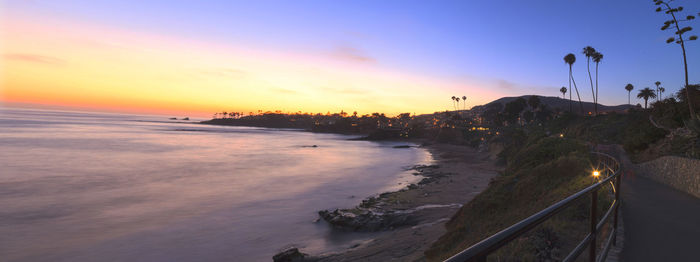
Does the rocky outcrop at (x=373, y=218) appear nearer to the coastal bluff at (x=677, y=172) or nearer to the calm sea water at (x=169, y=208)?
the calm sea water at (x=169, y=208)

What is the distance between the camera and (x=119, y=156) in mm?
52625

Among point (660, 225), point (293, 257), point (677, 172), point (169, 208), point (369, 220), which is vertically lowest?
point (169, 208)

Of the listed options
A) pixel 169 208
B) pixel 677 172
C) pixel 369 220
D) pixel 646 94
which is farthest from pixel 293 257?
pixel 646 94

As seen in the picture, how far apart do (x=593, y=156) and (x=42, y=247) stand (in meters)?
30.6

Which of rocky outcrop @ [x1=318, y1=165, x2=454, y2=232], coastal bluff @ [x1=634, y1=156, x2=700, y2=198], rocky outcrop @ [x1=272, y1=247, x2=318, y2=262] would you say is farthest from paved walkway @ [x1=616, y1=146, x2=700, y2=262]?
rocky outcrop @ [x1=272, y1=247, x2=318, y2=262]

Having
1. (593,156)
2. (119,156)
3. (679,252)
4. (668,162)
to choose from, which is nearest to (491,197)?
(679,252)

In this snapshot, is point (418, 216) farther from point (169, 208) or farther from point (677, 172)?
point (169, 208)

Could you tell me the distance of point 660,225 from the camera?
7.91 metres

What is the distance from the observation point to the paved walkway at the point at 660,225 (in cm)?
591

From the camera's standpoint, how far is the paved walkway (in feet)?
19.4

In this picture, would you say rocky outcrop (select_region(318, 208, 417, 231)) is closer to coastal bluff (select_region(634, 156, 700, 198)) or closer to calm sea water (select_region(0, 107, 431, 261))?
calm sea water (select_region(0, 107, 431, 261))

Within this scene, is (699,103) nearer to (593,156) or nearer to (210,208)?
(593,156)

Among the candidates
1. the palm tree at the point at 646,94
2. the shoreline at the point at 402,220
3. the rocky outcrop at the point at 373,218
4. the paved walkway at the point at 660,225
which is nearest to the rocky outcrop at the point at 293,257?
the shoreline at the point at 402,220

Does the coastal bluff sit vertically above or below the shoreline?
above
